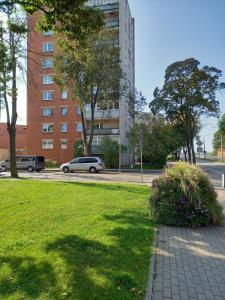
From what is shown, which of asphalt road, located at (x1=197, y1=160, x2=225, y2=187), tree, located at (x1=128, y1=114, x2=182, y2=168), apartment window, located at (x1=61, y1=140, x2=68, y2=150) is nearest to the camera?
asphalt road, located at (x1=197, y1=160, x2=225, y2=187)

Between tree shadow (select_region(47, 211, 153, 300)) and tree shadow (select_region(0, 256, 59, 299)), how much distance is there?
305 mm

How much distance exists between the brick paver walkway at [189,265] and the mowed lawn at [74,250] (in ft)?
0.88

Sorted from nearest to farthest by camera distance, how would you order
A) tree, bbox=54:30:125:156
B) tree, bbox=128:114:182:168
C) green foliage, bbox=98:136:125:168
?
tree, bbox=54:30:125:156, tree, bbox=128:114:182:168, green foliage, bbox=98:136:125:168

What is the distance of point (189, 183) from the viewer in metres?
9.23

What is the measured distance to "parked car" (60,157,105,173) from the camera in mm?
38125

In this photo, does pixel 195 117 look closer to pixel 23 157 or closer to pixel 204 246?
pixel 23 157

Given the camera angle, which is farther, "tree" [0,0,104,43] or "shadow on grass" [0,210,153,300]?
"tree" [0,0,104,43]

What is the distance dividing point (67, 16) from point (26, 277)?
722cm

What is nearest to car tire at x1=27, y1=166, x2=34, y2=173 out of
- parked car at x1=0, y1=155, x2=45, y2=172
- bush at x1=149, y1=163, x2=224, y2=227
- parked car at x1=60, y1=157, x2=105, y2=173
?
parked car at x1=0, y1=155, x2=45, y2=172

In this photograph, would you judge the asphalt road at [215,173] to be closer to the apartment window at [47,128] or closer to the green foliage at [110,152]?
the green foliage at [110,152]

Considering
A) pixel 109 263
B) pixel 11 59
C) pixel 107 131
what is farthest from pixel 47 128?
pixel 109 263

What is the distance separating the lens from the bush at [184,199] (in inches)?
355

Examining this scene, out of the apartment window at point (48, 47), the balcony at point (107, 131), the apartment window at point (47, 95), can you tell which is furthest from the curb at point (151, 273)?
the apartment window at point (48, 47)

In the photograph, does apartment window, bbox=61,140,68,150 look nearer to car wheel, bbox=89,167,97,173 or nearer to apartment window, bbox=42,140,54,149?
apartment window, bbox=42,140,54,149
